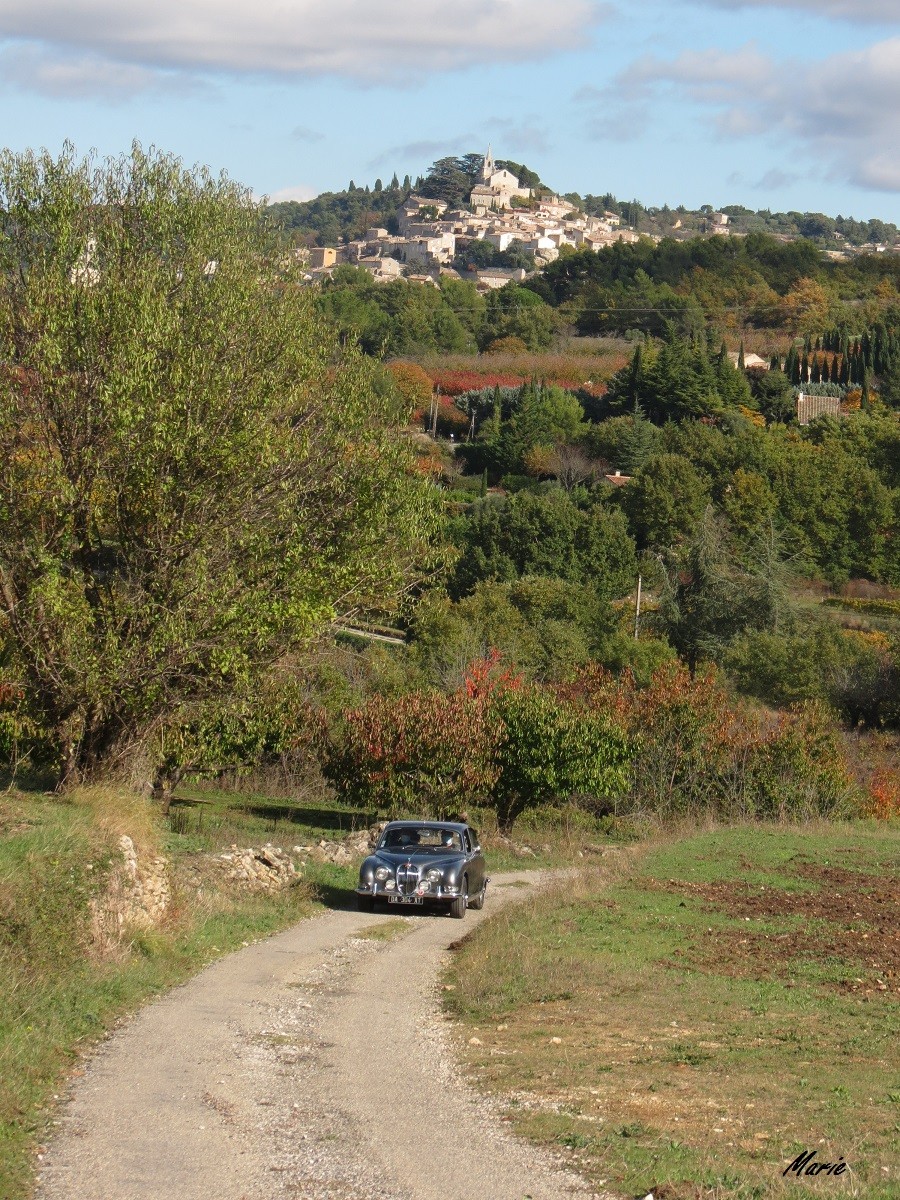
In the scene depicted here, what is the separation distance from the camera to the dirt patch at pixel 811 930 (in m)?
16.7

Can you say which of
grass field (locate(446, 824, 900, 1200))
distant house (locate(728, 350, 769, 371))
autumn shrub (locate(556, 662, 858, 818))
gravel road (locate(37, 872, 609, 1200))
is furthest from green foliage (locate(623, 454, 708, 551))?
gravel road (locate(37, 872, 609, 1200))

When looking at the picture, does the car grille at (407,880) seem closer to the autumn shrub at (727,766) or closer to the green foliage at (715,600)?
the autumn shrub at (727,766)

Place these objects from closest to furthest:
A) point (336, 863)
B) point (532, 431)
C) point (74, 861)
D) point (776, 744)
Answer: point (74, 861)
point (336, 863)
point (776, 744)
point (532, 431)

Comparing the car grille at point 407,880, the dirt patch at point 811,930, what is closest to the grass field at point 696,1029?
the dirt patch at point 811,930

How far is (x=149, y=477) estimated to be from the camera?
841 inches

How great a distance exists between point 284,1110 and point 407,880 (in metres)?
11.1

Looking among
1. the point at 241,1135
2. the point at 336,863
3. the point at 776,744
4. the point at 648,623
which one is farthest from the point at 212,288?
the point at 648,623

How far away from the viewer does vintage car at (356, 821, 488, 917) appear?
20.4m

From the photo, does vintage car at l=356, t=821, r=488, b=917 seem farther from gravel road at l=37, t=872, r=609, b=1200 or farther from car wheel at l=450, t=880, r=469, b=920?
gravel road at l=37, t=872, r=609, b=1200

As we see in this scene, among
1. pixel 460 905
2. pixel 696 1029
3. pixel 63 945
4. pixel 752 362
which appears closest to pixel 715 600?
pixel 460 905

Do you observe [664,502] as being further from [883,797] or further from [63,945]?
[63,945]

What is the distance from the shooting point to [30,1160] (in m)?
8.10

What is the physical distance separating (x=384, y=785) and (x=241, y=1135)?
26.0 m

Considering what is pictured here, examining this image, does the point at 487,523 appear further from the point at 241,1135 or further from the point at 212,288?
the point at 241,1135
